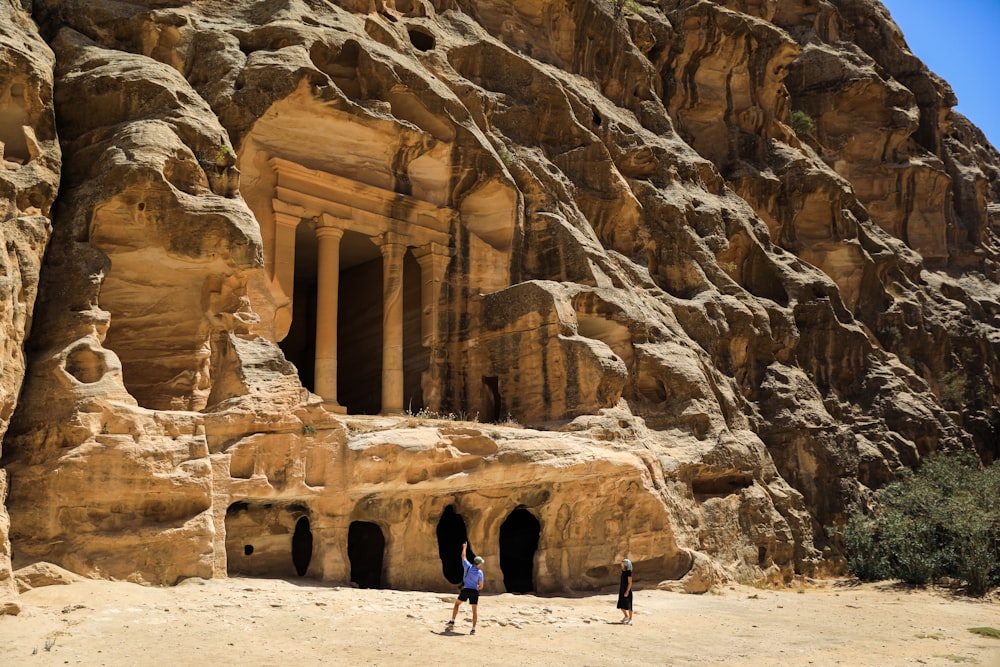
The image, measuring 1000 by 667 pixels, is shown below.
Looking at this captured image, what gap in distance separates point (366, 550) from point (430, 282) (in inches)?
237

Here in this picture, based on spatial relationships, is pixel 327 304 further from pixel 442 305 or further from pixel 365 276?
pixel 365 276

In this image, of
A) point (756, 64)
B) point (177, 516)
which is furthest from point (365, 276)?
point (756, 64)

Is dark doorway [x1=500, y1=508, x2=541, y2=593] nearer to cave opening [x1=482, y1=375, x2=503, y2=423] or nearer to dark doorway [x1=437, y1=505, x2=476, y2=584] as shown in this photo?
dark doorway [x1=437, y1=505, x2=476, y2=584]

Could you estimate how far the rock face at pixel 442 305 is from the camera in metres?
14.7

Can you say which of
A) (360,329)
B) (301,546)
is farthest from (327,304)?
(301,546)

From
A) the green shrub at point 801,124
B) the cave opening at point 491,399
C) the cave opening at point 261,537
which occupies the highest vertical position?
the green shrub at point 801,124

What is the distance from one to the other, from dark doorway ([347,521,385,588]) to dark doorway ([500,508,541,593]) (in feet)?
8.84

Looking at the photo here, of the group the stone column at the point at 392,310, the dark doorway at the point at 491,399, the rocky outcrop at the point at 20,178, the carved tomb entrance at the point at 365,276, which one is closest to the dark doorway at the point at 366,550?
the carved tomb entrance at the point at 365,276

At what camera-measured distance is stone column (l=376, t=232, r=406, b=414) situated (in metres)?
22.4

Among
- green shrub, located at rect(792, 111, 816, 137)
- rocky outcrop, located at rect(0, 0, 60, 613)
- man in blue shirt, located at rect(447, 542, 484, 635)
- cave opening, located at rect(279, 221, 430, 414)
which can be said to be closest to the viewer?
rocky outcrop, located at rect(0, 0, 60, 613)

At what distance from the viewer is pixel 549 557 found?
19.0 m

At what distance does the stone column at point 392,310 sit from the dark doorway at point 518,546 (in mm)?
3802

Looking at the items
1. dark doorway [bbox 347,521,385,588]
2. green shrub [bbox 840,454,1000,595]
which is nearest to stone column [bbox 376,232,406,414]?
Result: dark doorway [bbox 347,521,385,588]

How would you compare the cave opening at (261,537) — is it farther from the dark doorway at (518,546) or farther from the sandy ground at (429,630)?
the dark doorway at (518,546)
